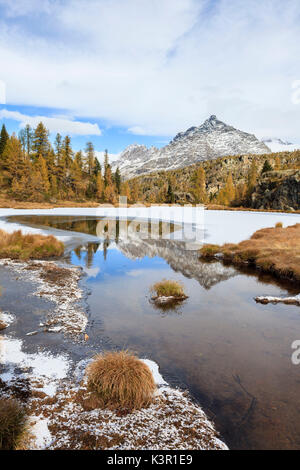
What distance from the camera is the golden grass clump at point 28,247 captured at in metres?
19.9

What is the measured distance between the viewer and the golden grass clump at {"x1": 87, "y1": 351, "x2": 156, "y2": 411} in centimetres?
583

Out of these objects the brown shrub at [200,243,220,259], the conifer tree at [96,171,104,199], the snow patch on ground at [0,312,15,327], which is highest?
the conifer tree at [96,171,104,199]

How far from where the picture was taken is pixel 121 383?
234 inches

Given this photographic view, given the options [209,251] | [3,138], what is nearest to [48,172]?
[3,138]

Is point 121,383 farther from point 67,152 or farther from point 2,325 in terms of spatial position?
point 67,152

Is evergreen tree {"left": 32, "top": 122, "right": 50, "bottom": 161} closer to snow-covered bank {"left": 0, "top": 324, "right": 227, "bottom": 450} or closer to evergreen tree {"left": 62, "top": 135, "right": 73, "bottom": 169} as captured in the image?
evergreen tree {"left": 62, "top": 135, "right": 73, "bottom": 169}

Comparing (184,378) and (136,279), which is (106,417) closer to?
(184,378)

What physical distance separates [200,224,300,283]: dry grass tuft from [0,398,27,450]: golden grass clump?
16120mm

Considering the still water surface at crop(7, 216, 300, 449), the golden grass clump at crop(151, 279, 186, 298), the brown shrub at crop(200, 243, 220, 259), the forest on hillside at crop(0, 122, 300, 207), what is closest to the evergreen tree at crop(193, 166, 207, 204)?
the forest on hillside at crop(0, 122, 300, 207)

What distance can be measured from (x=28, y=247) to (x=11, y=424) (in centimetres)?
1782

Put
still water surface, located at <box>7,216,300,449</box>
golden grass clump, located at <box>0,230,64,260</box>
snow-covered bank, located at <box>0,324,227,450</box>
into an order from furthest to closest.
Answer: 1. golden grass clump, located at <box>0,230,64,260</box>
2. still water surface, located at <box>7,216,300,449</box>
3. snow-covered bank, located at <box>0,324,227,450</box>

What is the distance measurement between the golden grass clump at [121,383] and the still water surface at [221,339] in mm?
1126
